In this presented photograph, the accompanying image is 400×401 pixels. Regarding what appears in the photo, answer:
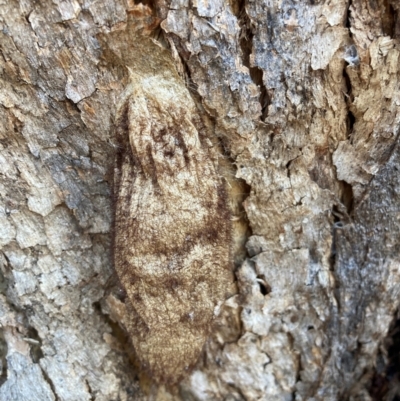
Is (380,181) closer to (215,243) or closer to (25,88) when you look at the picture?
(215,243)

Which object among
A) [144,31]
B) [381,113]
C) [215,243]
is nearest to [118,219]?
[215,243]

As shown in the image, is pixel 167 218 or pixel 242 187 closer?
pixel 167 218

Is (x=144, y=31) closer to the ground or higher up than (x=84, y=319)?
higher up
